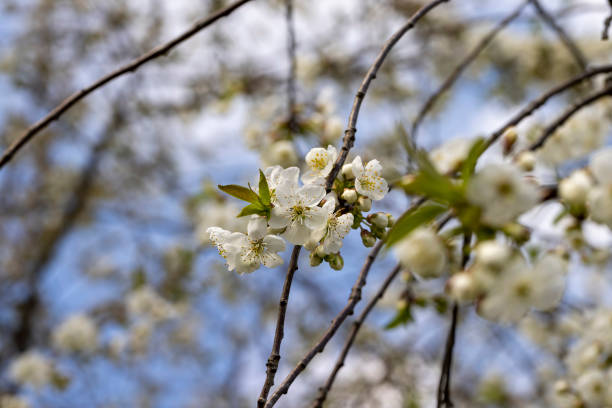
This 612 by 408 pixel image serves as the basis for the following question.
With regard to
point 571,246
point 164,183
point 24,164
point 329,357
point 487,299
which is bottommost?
point 487,299

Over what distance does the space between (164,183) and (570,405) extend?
16.3ft

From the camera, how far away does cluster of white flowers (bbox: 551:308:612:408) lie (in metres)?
1.78

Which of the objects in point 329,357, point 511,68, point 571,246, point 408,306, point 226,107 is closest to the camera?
point 408,306

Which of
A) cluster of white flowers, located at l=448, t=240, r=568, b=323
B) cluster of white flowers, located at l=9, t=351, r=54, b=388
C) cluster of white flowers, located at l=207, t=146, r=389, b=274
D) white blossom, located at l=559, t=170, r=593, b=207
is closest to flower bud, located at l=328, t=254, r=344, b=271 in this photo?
cluster of white flowers, located at l=207, t=146, r=389, b=274

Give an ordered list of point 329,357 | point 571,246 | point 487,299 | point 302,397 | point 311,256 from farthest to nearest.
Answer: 1. point 329,357
2. point 302,397
3. point 571,246
4. point 311,256
5. point 487,299

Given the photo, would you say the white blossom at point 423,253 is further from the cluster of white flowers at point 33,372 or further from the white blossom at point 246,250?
the cluster of white flowers at point 33,372

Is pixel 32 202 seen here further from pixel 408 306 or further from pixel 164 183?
pixel 408 306

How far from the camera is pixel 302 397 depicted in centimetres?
444

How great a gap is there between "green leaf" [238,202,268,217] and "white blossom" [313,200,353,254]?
139 millimetres

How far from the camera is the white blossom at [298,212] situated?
1.06 meters

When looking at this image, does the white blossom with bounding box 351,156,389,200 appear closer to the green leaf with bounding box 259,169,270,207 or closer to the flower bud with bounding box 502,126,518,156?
the green leaf with bounding box 259,169,270,207

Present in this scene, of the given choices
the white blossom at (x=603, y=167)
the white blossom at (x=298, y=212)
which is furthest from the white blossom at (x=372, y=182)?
the white blossom at (x=603, y=167)

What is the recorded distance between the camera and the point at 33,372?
383 cm

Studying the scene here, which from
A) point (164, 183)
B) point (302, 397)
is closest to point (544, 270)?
point (302, 397)
